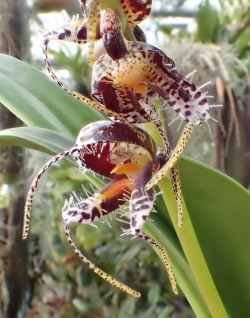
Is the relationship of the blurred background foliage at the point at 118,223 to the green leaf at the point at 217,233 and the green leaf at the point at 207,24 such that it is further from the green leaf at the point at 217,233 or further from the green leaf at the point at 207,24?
the green leaf at the point at 217,233

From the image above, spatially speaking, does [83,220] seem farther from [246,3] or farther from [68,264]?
[246,3]

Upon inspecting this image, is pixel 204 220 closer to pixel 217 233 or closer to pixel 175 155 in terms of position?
pixel 217 233

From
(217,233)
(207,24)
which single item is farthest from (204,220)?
(207,24)

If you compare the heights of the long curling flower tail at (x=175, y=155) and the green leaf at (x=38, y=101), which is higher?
the long curling flower tail at (x=175, y=155)

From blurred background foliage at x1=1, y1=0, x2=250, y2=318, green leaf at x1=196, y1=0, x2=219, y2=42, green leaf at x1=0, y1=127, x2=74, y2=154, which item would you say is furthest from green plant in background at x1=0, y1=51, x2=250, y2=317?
green leaf at x1=196, y1=0, x2=219, y2=42

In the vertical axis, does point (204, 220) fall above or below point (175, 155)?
below

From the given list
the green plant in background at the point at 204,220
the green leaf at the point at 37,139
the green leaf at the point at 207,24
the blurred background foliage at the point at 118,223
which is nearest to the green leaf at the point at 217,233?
the green plant in background at the point at 204,220

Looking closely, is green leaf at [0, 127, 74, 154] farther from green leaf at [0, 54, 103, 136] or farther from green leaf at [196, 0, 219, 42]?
green leaf at [196, 0, 219, 42]

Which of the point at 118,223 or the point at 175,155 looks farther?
the point at 118,223
